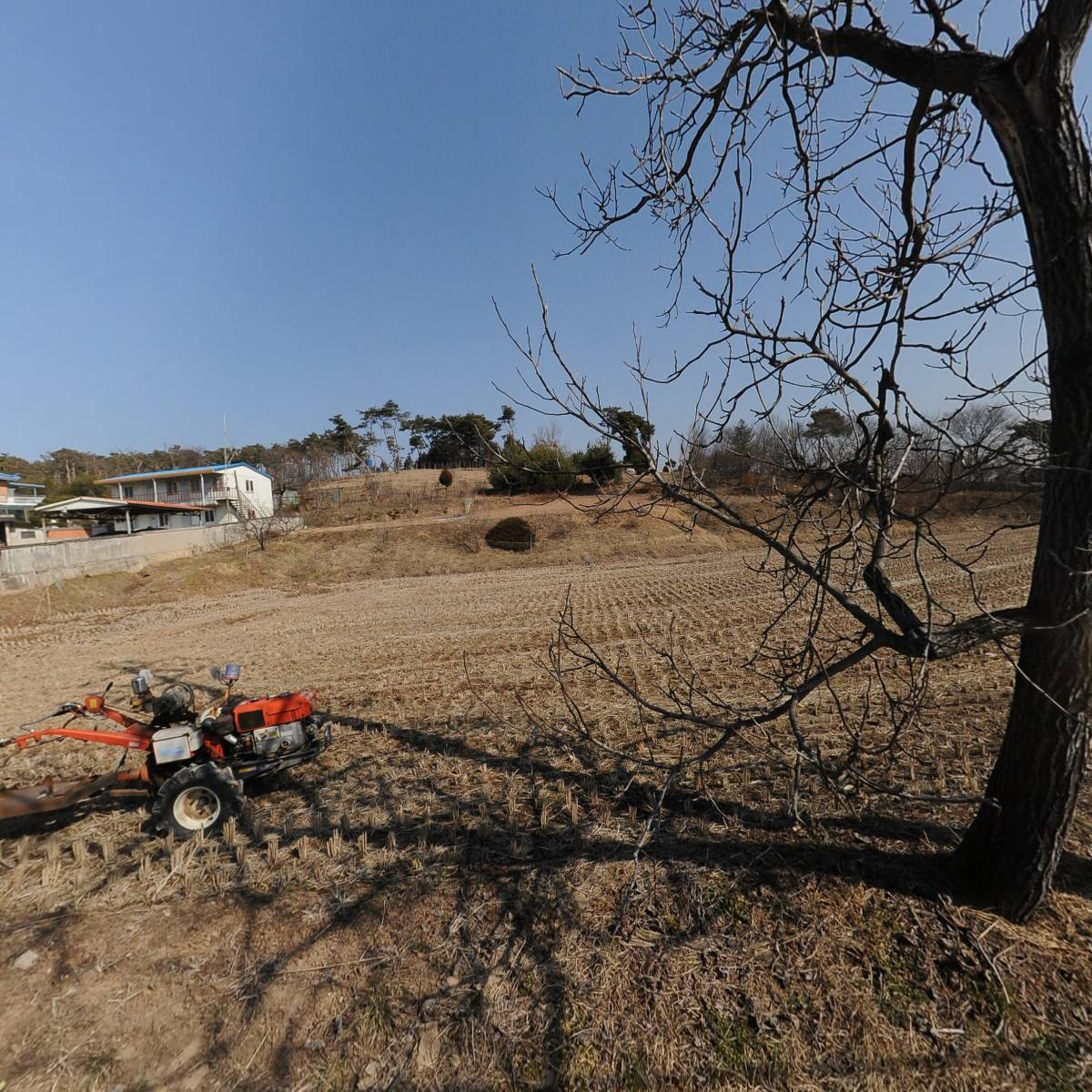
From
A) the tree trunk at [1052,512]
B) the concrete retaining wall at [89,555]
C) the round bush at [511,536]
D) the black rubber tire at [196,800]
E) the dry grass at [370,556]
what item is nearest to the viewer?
the tree trunk at [1052,512]

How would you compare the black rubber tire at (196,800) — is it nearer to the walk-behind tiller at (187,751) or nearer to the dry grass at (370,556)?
the walk-behind tiller at (187,751)

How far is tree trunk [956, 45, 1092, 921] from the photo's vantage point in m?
2.25

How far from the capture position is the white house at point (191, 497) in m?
39.5

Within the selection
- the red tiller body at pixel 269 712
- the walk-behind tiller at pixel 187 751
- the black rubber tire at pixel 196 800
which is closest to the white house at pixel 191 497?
the walk-behind tiller at pixel 187 751

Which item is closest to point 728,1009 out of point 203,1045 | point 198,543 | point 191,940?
point 203,1045

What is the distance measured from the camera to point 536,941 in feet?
9.41

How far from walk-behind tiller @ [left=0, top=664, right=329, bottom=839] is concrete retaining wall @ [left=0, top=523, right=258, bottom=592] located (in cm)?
1970

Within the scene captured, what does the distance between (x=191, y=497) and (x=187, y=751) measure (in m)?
45.5

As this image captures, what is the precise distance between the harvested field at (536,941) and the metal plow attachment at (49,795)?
1.04ft

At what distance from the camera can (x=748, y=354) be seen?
9.00 ft

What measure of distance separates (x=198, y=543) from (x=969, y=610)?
99.6 feet

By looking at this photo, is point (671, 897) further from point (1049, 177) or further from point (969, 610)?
point (969, 610)

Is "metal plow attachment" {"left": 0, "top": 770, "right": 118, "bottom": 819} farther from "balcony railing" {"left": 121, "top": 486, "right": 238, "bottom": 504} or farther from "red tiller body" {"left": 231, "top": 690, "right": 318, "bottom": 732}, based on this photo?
"balcony railing" {"left": 121, "top": 486, "right": 238, "bottom": 504}

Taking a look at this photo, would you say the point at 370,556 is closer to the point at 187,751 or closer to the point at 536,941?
the point at 187,751
